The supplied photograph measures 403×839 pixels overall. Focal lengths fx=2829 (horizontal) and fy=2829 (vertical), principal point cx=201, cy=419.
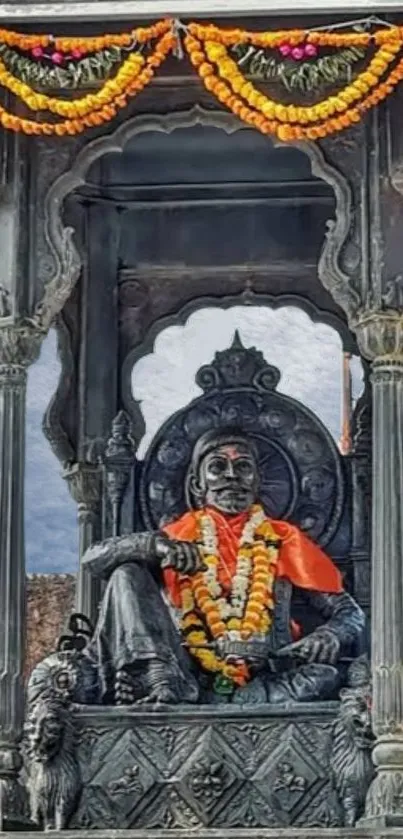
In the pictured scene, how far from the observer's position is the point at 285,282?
18.6 metres

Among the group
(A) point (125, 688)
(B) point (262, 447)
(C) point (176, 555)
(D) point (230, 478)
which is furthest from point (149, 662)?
(B) point (262, 447)

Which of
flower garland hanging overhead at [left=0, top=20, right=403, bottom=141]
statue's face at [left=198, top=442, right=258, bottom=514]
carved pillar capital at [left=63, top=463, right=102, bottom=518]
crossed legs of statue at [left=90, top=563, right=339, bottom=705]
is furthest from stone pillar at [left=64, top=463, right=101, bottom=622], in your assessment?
flower garland hanging overhead at [left=0, top=20, right=403, bottom=141]

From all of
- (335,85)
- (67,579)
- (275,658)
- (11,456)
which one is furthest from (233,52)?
(67,579)

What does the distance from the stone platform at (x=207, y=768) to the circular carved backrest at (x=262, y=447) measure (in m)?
2.51

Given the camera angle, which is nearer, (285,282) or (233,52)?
(233,52)

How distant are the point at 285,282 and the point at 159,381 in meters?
1.48

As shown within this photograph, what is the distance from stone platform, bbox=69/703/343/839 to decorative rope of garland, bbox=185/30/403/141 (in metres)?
3.18

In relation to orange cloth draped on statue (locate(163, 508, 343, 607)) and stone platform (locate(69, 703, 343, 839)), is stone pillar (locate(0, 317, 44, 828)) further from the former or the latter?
orange cloth draped on statue (locate(163, 508, 343, 607))

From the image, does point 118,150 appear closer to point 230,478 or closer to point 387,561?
point 230,478

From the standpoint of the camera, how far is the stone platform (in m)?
15.3

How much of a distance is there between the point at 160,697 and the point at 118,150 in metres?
3.08

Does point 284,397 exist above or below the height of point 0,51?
below

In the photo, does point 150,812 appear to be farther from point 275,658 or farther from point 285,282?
point 285,282

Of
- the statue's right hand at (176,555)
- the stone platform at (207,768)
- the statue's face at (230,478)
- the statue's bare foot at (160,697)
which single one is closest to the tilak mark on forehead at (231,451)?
the statue's face at (230,478)
